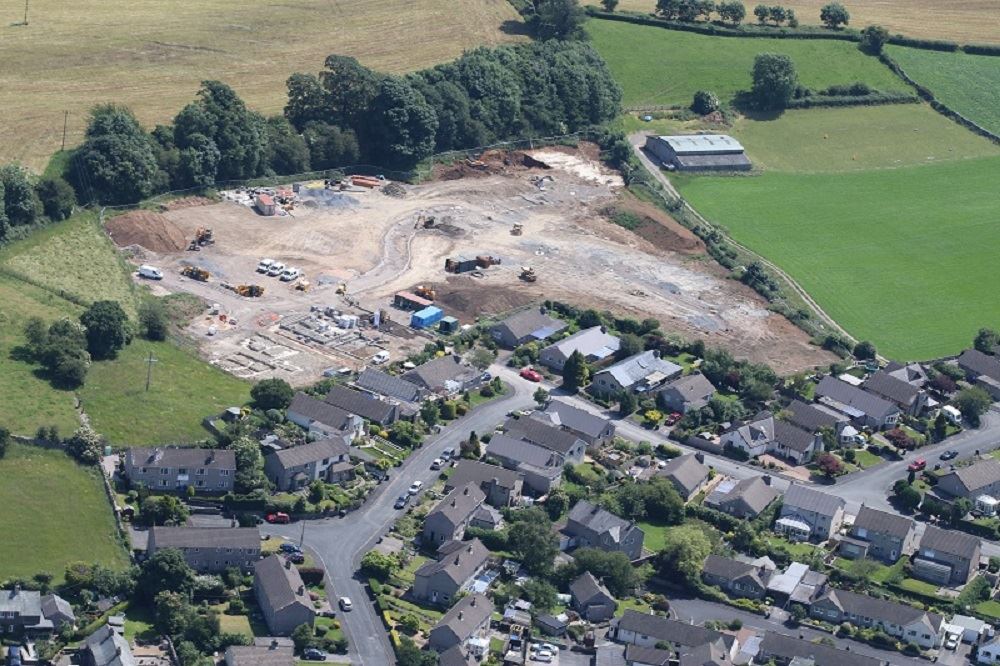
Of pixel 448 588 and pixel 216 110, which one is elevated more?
pixel 216 110

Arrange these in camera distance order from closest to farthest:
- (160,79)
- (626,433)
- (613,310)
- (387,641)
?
(387,641)
(626,433)
(613,310)
(160,79)

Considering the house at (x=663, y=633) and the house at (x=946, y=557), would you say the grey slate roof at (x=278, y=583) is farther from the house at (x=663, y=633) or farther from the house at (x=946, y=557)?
the house at (x=946, y=557)

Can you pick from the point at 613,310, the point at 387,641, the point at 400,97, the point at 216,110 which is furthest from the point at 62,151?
the point at 387,641

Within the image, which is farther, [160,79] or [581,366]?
[160,79]

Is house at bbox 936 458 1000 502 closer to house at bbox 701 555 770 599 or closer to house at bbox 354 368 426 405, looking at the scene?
house at bbox 701 555 770 599

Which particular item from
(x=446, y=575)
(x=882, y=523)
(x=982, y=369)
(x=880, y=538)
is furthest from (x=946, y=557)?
(x=982, y=369)


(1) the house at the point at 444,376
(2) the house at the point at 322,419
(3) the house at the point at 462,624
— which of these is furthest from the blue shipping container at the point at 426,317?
(3) the house at the point at 462,624

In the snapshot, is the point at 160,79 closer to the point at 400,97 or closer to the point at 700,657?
the point at 400,97
